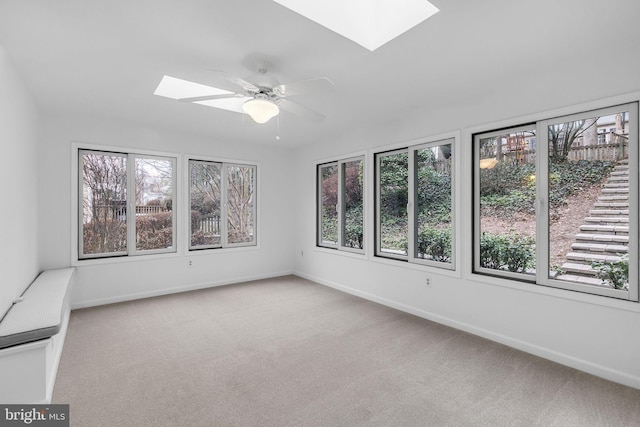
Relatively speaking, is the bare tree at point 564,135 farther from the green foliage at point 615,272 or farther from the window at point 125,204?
the window at point 125,204

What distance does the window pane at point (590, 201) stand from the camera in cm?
245

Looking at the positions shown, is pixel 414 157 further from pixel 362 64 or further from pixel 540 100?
Result: pixel 362 64

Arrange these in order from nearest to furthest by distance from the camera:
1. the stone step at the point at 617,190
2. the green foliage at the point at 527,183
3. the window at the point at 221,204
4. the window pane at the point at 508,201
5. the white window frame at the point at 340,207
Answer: the stone step at the point at 617,190 → the green foliage at the point at 527,183 → the window pane at the point at 508,201 → the white window frame at the point at 340,207 → the window at the point at 221,204

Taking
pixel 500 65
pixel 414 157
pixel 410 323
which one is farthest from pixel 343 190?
pixel 500 65

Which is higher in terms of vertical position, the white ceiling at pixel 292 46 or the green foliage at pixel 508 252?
the white ceiling at pixel 292 46

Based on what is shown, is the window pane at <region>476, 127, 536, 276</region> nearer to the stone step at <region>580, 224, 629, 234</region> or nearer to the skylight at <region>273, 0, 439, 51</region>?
the stone step at <region>580, 224, 629, 234</region>

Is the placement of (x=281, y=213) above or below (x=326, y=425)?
above

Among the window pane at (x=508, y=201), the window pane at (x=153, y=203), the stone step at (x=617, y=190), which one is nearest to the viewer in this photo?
the stone step at (x=617, y=190)

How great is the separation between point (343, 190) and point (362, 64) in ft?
8.76

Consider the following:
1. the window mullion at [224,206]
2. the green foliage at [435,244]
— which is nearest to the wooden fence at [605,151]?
the green foliage at [435,244]

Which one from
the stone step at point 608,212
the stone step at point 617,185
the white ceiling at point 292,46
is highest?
the white ceiling at point 292,46

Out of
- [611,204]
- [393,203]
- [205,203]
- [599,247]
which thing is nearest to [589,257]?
[599,247]

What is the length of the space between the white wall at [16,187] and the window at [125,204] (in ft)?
2.23

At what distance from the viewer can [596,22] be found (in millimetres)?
1995
